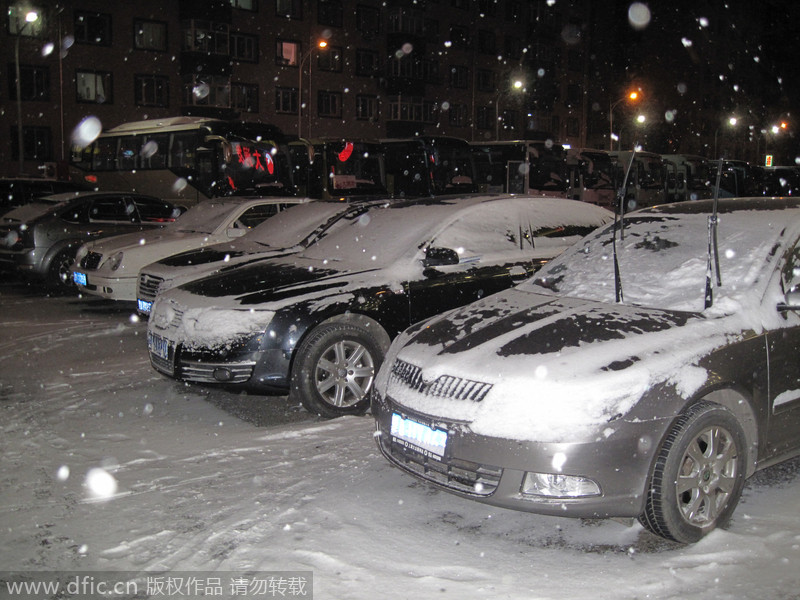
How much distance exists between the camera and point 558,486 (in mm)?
3482

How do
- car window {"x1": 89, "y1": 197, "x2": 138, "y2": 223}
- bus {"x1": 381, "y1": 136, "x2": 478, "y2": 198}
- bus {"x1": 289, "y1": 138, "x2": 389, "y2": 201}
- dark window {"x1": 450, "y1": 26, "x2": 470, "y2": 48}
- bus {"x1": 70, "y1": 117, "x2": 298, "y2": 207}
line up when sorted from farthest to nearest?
dark window {"x1": 450, "y1": 26, "x2": 470, "y2": 48} → bus {"x1": 381, "y1": 136, "x2": 478, "y2": 198} → bus {"x1": 289, "y1": 138, "x2": 389, "y2": 201} → bus {"x1": 70, "y1": 117, "x2": 298, "y2": 207} → car window {"x1": 89, "y1": 197, "x2": 138, "y2": 223}

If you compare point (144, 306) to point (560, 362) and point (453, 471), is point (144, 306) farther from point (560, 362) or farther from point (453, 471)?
point (560, 362)

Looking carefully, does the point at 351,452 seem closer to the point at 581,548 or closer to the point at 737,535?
the point at 581,548

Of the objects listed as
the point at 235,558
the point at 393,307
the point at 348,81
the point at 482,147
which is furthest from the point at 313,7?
the point at 235,558

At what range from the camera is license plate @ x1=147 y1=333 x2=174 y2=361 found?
602 cm

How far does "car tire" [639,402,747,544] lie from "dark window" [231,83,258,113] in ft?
130

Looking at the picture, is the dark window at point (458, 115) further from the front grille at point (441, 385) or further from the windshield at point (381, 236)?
the front grille at point (441, 385)

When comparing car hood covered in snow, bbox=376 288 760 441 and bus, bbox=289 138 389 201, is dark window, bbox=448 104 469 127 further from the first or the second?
car hood covered in snow, bbox=376 288 760 441

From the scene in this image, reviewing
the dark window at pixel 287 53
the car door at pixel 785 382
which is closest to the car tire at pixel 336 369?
the car door at pixel 785 382

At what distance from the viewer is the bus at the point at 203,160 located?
2059cm

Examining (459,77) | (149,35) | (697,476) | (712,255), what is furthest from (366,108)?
(697,476)

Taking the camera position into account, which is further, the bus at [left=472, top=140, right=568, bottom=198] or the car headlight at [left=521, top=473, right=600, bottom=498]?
the bus at [left=472, top=140, right=568, bottom=198]

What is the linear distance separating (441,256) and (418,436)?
8.02ft

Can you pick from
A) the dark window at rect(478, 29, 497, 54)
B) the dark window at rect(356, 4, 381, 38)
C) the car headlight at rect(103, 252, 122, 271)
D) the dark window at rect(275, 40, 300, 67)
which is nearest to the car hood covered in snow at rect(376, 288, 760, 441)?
the car headlight at rect(103, 252, 122, 271)
